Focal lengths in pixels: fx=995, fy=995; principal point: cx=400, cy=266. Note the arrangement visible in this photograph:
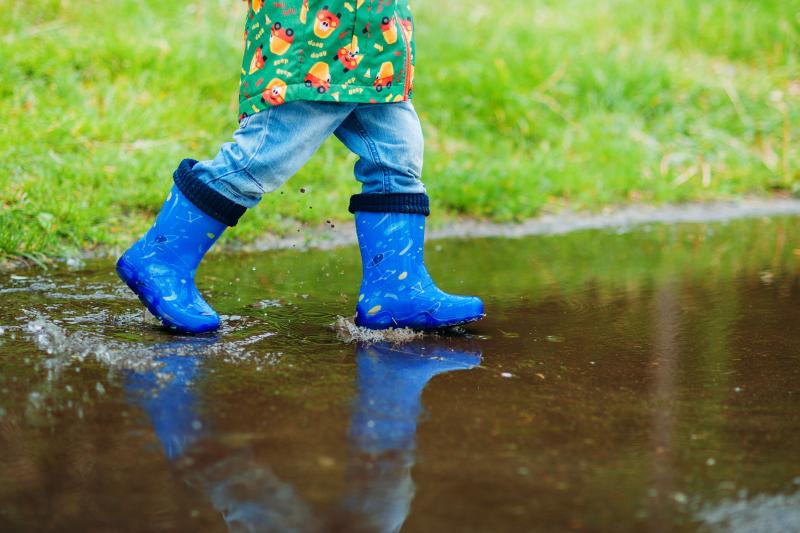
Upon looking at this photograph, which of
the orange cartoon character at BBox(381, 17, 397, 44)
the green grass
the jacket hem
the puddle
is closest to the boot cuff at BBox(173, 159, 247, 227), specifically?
the jacket hem

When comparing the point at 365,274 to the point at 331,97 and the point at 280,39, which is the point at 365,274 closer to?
the point at 331,97

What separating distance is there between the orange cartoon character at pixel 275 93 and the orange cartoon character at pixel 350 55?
0.16 m

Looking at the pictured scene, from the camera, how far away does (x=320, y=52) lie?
96.7 inches

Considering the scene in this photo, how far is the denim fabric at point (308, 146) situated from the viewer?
250 cm

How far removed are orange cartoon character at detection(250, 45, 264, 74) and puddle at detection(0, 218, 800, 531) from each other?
67 centimetres

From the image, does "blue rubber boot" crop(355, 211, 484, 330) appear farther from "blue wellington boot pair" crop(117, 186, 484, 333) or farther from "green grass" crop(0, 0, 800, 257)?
"green grass" crop(0, 0, 800, 257)

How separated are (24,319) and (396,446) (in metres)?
1.27

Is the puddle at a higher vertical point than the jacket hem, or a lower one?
lower

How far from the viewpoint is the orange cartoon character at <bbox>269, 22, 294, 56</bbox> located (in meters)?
2.45

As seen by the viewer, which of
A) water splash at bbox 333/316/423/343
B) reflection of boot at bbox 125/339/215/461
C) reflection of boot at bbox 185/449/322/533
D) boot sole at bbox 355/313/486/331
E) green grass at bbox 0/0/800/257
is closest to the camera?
reflection of boot at bbox 185/449/322/533

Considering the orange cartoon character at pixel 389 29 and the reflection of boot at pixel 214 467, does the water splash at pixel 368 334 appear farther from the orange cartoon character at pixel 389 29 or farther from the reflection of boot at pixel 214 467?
the orange cartoon character at pixel 389 29

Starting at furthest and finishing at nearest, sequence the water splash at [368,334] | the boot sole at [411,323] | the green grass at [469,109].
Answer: the green grass at [469,109]
the boot sole at [411,323]
the water splash at [368,334]

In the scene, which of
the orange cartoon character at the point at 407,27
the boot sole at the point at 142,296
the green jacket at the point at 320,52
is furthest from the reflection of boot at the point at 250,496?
the orange cartoon character at the point at 407,27

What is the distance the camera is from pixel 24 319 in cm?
260
